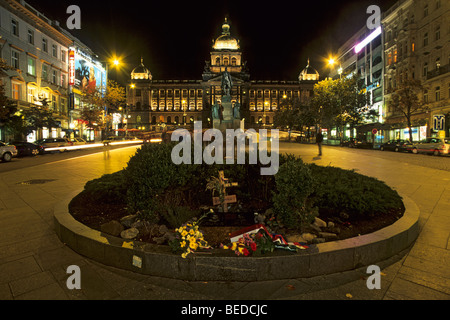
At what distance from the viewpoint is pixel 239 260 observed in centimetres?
336

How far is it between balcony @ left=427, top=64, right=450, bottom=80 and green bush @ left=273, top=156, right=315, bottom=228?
35199 millimetres

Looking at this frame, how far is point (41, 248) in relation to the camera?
436 cm

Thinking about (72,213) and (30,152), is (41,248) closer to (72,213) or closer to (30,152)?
(72,213)

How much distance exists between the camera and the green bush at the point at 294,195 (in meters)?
4.14

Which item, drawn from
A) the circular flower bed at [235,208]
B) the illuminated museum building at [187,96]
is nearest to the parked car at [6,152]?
the circular flower bed at [235,208]

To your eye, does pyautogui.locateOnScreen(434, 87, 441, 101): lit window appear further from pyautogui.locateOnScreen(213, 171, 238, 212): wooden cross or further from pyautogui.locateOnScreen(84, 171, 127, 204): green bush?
pyautogui.locateOnScreen(84, 171, 127, 204): green bush

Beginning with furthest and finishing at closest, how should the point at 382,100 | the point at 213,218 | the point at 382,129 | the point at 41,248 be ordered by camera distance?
the point at 382,100 < the point at 382,129 < the point at 213,218 < the point at 41,248

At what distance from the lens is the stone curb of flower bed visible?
11.1 feet

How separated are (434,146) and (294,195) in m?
26.4

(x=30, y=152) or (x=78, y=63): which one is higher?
(x=78, y=63)

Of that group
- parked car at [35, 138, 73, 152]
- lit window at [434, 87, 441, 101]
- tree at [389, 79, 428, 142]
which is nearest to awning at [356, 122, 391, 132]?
tree at [389, 79, 428, 142]

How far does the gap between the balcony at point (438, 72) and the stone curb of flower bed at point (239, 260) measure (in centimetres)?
3517
